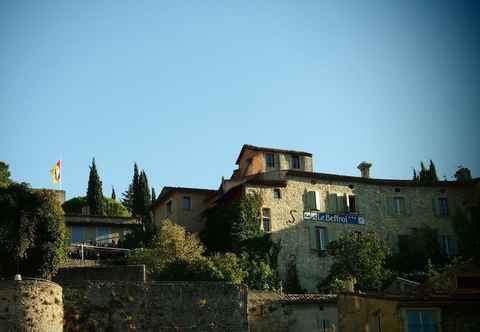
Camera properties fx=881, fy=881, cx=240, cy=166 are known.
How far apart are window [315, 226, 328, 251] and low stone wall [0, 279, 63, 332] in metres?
28.5

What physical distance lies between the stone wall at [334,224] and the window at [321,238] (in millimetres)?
290

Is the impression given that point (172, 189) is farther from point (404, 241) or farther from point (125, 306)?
point (125, 306)

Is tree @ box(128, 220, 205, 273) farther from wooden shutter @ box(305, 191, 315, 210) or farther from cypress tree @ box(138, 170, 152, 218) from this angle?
cypress tree @ box(138, 170, 152, 218)

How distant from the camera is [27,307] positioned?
1318 inches

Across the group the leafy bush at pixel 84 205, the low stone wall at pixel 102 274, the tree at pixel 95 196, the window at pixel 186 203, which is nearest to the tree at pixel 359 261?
the window at pixel 186 203

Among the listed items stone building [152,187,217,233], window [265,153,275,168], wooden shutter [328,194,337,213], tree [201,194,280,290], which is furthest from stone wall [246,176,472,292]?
stone building [152,187,217,233]

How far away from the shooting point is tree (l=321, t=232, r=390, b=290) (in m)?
53.7

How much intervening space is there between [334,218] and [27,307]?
31.9 metres

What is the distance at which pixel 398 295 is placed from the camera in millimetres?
34312

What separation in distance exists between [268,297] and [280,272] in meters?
13.2

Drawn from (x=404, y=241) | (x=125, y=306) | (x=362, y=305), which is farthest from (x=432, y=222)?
(x=125, y=306)

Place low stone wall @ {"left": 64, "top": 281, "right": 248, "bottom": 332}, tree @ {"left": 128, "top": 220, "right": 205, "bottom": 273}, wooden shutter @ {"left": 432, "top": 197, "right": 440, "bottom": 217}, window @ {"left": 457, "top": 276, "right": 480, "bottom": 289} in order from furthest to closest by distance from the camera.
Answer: wooden shutter @ {"left": 432, "top": 197, "right": 440, "bottom": 217} < tree @ {"left": 128, "top": 220, "right": 205, "bottom": 273} < window @ {"left": 457, "top": 276, "right": 480, "bottom": 289} < low stone wall @ {"left": 64, "top": 281, "right": 248, "bottom": 332}

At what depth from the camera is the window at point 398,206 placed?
64875 millimetres

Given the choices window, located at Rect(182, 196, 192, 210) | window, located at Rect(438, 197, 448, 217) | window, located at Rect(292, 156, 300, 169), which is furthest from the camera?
window, located at Rect(438, 197, 448, 217)
